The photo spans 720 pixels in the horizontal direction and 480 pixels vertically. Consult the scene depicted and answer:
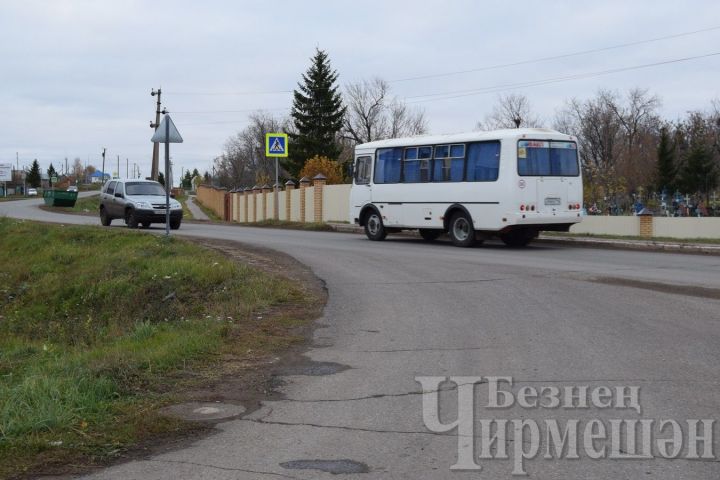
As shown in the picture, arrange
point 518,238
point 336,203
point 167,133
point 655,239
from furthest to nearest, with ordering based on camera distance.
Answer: point 336,203
point 655,239
point 518,238
point 167,133

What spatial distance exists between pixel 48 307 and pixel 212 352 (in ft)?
36.1

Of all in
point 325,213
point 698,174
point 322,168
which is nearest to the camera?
point 325,213

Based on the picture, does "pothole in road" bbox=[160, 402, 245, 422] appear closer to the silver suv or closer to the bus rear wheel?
the bus rear wheel

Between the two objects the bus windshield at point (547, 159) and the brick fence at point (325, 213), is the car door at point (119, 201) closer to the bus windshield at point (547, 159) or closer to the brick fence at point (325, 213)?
the brick fence at point (325, 213)

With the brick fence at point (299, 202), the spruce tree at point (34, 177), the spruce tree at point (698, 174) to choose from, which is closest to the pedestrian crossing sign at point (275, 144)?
the brick fence at point (299, 202)

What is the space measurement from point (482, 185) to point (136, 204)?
12.2 metres

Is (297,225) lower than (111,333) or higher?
higher

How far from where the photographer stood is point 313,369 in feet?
23.9

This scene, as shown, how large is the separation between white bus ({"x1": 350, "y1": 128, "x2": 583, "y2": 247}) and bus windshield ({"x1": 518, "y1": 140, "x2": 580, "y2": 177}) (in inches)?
1.0

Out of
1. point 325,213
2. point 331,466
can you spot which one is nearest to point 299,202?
point 325,213

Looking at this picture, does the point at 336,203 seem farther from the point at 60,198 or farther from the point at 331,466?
the point at 331,466

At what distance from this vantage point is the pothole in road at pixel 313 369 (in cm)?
715

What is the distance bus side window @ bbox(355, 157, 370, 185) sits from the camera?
2436 cm

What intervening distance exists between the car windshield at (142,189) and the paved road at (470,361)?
1439cm
